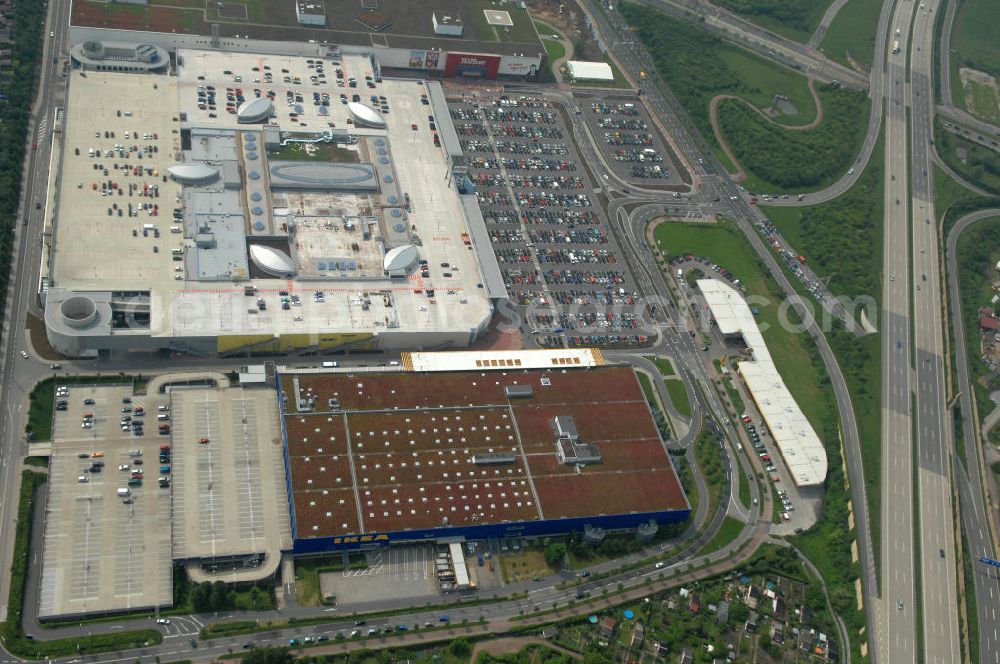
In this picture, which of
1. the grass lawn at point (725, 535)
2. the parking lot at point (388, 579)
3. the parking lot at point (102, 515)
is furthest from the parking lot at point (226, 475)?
the grass lawn at point (725, 535)

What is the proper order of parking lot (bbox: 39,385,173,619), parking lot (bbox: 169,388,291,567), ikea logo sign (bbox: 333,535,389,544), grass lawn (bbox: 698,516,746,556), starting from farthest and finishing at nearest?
grass lawn (bbox: 698,516,746,556)
ikea logo sign (bbox: 333,535,389,544)
parking lot (bbox: 169,388,291,567)
parking lot (bbox: 39,385,173,619)

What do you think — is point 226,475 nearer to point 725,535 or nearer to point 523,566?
point 523,566

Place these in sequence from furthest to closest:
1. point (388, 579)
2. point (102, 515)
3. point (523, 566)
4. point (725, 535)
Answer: point (725, 535)
point (523, 566)
point (388, 579)
point (102, 515)

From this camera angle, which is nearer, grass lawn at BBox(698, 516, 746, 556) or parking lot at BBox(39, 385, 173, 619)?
parking lot at BBox(39, 385, 173, 619)

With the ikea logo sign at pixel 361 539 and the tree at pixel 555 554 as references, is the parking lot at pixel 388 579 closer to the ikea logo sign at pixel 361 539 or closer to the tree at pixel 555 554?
the ikea logo sign at pixel 361 539

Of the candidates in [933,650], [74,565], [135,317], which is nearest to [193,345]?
[135,317]

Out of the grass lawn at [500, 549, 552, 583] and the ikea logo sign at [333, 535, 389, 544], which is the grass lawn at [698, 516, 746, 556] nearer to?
the grass lawn at [500, 549, 552, 583]

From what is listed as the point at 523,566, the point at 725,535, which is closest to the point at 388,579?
the point at 523,566

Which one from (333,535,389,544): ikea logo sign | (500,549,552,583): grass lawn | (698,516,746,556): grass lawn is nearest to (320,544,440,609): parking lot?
(333,535,389,544): ikea logo sign
